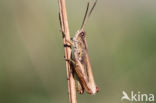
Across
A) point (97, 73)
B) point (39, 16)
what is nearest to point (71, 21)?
point (39, 16)

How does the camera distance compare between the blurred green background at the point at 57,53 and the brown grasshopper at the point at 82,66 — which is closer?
the brown grasshopper at the point at 82,66

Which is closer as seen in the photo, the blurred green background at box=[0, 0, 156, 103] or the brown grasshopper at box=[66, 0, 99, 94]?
the brown grasshopper at box=[66, 0, 99, 94]

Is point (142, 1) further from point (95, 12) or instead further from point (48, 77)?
point (48, 77)

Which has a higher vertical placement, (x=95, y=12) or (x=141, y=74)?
(x=95, y=12)
